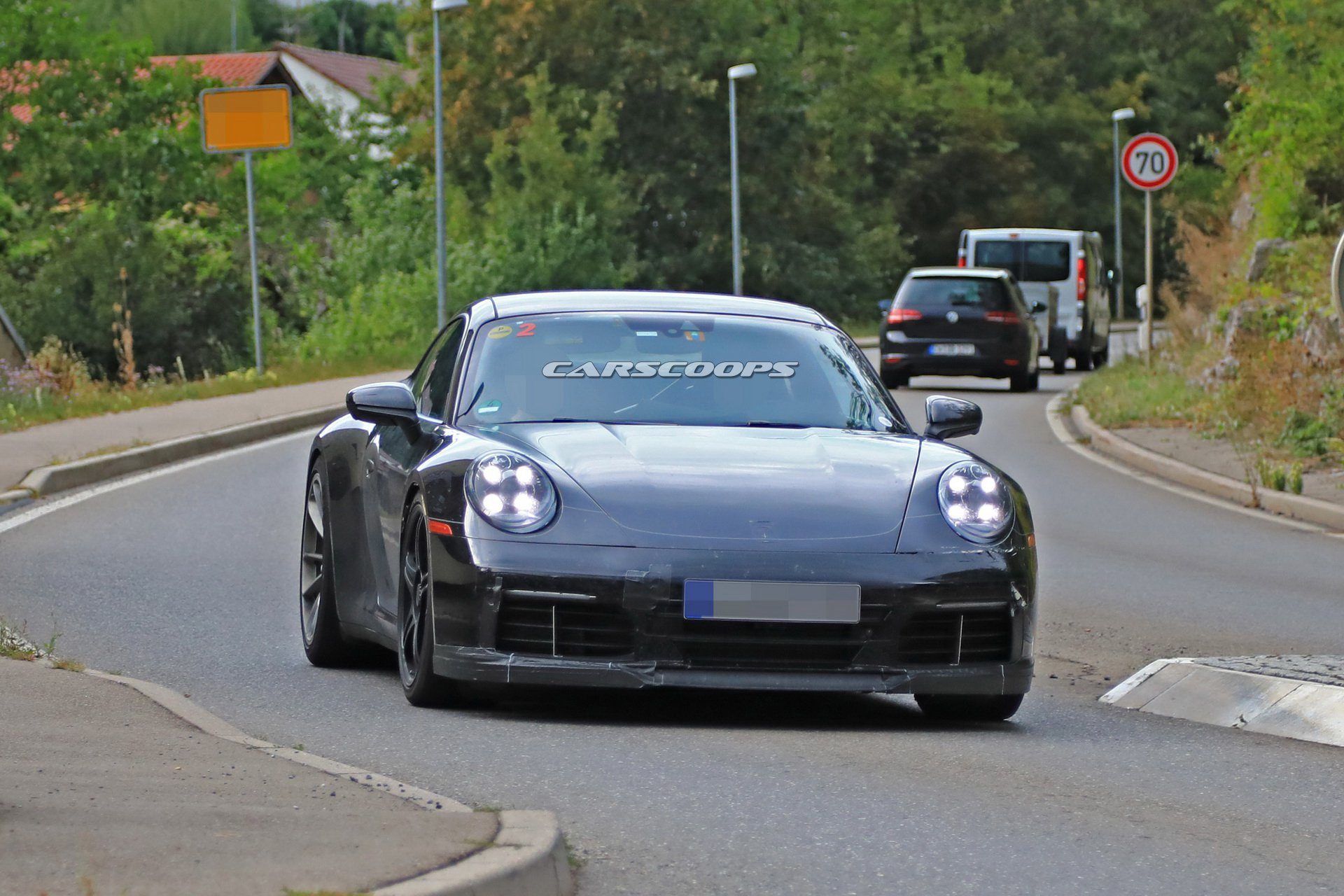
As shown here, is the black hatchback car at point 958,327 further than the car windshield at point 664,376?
Yes

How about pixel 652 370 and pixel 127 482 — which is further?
pixel 127 482

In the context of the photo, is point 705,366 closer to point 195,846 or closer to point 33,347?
point 195,846

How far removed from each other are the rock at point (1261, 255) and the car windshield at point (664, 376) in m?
18.5

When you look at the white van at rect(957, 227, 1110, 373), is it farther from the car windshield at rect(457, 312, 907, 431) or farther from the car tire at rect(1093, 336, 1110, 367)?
the car windshield at rect(457, 312, 907, 431)

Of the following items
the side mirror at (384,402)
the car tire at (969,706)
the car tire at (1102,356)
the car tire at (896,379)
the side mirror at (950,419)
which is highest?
the side mirror at (384,402)

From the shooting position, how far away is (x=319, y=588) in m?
8.62

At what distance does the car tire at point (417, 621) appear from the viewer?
7.17 m

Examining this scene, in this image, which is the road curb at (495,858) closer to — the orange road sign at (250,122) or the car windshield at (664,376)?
the car windshield at (664,376)

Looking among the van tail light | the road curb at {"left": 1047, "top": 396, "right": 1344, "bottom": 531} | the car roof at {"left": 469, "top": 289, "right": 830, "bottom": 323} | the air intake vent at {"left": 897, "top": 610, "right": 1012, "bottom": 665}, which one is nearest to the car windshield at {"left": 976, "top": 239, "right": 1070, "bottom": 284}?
the van tail light

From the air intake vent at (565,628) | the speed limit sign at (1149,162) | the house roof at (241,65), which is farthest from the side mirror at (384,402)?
the house roof at (241,65)

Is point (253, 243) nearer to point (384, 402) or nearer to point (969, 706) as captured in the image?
point (384, 402)

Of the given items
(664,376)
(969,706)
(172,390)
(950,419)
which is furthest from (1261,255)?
(969,706)

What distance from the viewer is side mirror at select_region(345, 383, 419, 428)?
25.6ft

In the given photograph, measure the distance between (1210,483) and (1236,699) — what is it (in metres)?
9.81
